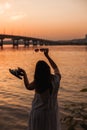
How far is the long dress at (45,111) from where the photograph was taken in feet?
18.5

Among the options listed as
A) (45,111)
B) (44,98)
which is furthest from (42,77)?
(45,111)

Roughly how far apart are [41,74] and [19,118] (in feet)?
22.8

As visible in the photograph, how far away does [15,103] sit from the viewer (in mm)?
15234

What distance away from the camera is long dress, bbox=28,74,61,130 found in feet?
18.5

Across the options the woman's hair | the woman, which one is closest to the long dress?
the woman

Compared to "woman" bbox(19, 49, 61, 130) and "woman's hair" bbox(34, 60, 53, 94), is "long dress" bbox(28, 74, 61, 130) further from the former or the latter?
"woman's hair" bbox(34, 60, 53, 94)

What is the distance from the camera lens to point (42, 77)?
215 inches

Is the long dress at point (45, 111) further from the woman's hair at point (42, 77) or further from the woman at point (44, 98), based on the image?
the woman's hair at point (42, 77)

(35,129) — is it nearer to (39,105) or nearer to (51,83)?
(39,105)

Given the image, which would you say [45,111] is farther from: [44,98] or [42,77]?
[42,77]

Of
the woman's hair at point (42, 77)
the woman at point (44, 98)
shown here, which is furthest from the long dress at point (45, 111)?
the woman's hair at point (42, 77)

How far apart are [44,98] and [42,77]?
0.36 metres

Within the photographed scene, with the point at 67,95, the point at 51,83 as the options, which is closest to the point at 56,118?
the point at 51,83

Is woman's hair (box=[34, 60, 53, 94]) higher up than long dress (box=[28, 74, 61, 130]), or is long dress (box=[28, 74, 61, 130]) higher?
woman's hair (box=[34, 60, 53, 94])
